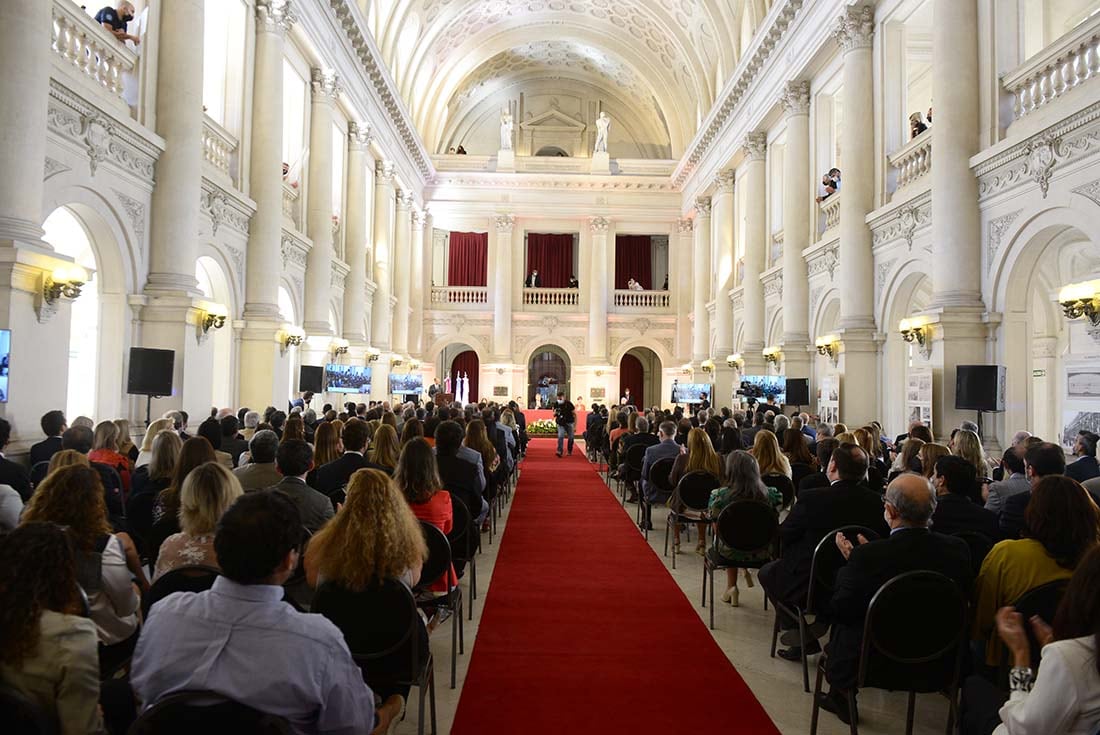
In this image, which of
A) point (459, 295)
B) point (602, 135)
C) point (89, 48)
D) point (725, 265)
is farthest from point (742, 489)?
point (602, 135)

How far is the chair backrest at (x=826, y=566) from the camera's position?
4.05m

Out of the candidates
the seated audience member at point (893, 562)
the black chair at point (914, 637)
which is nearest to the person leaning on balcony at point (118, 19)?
the seated audience member at point (893, 562)

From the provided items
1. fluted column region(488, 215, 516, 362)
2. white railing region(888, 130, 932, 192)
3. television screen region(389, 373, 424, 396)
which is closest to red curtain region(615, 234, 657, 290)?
fluted column region(488, 215, 516, 362)

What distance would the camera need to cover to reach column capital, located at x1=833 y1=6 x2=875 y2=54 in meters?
12.8

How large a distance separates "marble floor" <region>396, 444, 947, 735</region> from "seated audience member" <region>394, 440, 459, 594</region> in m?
0.63

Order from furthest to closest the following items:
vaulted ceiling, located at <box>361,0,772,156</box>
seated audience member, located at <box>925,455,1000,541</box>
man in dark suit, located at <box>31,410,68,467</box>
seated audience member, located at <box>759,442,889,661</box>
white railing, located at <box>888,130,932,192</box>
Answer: vaulted ceiling, located at <box>361,0,772,156</box> → white railing, located at <box>888,130,932,192</box> → man in dark suit, located at <box>31,410,68,467</box> → seated audience member, located at <box>759,442,889,661</box> → seated audience member, located at <box>925,455,1000,541</box>

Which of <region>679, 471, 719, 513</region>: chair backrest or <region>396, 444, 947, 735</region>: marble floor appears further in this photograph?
<region>679, 471, 719, 513</region>: chair backrest

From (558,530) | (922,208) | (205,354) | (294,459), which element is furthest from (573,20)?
(294,459)

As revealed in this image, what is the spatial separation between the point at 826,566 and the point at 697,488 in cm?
274

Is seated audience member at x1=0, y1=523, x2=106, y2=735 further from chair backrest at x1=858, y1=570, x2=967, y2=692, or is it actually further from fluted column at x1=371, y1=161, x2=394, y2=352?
fluted column at x1=371, y1=161, x2=394, y2=352

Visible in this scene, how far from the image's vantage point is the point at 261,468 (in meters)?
4.82

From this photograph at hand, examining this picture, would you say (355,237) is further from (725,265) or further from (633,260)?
(633,260)

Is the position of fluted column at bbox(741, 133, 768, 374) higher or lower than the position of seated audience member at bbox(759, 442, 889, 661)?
higher

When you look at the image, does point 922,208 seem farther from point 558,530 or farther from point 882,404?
point 558,530
